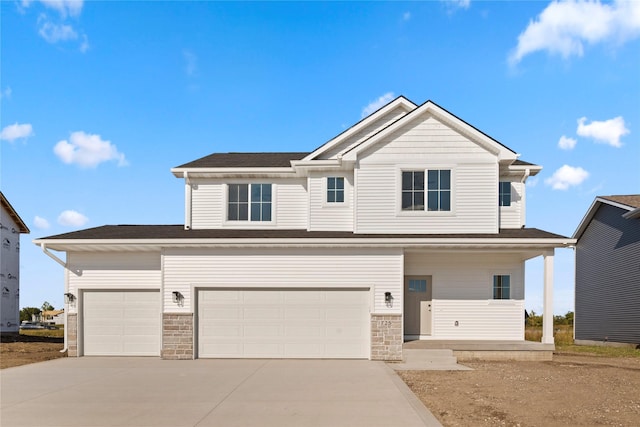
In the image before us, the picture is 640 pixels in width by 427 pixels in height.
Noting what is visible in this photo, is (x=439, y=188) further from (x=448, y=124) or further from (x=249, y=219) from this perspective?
(x=249, y=219)

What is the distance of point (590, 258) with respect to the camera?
2764 cm

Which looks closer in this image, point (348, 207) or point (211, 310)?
point (211, 310)

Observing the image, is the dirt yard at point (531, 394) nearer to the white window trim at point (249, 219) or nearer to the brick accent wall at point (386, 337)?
the brick accent wall at point (386, 337)

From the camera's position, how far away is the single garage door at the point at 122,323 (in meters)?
17.0

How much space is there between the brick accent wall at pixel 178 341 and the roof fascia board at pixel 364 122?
6774mm

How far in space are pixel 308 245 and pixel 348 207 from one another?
2567 millimetres

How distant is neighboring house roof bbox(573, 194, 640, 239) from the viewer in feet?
74.1

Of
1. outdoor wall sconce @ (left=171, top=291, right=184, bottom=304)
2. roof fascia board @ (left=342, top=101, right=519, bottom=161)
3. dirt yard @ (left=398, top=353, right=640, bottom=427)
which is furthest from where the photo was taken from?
roof fascia board @ (left=342, top=101, right=519, bottom=161)

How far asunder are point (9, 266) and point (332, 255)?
76.3 ft

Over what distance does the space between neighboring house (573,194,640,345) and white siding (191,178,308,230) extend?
14.2m

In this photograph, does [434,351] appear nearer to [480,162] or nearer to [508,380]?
[508,380]

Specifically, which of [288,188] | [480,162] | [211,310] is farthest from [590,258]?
[211,310]

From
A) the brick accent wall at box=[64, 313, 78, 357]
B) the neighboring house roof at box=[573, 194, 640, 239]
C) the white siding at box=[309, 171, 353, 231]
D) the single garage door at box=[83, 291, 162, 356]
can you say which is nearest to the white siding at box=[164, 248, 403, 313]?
the single garage door at box=[83, 291, 162, 356]

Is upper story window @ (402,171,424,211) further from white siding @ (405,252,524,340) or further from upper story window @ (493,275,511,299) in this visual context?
upper story window @ (493,275,511,299)
